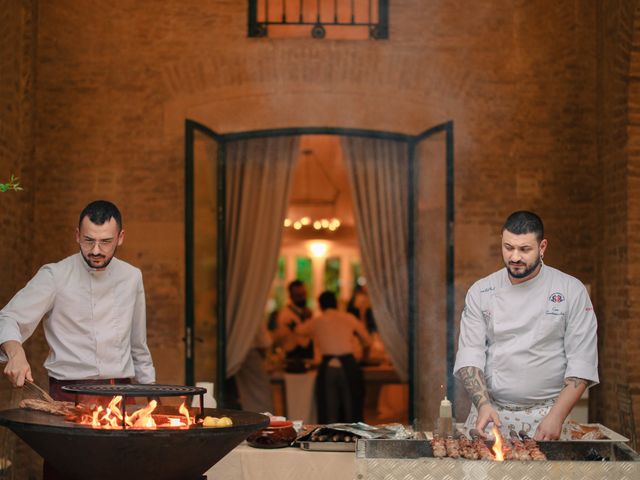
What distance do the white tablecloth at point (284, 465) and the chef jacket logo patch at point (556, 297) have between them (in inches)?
48.4

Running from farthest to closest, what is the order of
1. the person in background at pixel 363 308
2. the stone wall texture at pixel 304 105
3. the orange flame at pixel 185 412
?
the person in background at pixel 363 308 → the stone wall texture at pixel 304 105 → the orange flame at pixel 185 412

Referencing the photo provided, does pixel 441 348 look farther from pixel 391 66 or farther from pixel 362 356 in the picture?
pixel 362 356

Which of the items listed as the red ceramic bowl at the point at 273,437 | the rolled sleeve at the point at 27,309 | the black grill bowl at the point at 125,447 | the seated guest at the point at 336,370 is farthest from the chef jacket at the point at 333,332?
the black grill bowl at the point at 125,447

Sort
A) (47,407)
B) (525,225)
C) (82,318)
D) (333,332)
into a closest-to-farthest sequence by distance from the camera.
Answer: (47,407)
(525,225)
(82,318)
(333,332)

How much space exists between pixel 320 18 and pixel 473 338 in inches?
161

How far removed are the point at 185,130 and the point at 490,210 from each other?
249 centimetres

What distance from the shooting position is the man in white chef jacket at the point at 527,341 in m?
4.73

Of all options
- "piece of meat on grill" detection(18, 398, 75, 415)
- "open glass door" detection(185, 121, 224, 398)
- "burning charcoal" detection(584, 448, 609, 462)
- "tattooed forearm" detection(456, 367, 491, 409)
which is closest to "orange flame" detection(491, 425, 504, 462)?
"burning charcoal" detection(584, 448, 609, 462)

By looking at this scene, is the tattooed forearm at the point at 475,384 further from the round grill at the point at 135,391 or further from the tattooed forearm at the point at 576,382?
the round grill at the point at 135,391

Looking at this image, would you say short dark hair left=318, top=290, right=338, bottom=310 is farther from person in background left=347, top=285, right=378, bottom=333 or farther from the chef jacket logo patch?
the chef jacket logo patch

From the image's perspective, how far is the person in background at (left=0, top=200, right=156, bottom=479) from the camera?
15.6 feet

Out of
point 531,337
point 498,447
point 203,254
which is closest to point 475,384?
point 531,337

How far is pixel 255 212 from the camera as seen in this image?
9.41 metres

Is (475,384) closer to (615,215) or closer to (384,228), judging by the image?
(615,215)
